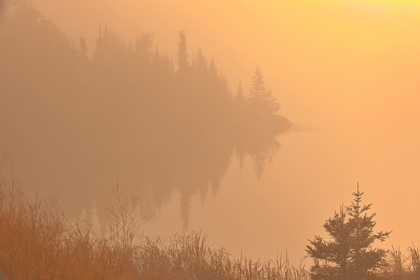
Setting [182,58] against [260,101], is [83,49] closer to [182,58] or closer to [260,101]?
[182,58]

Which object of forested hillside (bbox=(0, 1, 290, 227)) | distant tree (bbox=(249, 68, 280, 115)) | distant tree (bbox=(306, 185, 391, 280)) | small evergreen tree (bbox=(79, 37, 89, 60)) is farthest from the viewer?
distant tree (bbox=(249, 68, 280, 115))

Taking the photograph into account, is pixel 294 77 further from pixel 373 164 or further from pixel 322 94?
pixel 373 164

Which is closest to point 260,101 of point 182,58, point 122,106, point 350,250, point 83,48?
point 182,58

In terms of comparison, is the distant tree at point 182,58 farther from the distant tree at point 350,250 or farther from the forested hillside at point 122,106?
the distant tree at point 350,250

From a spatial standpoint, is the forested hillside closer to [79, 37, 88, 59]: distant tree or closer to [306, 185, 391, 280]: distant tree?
[79, 37, 88, 59]: distant tree

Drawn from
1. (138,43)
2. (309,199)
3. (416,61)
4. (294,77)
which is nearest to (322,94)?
(294,77)

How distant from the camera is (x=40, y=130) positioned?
50656 mm

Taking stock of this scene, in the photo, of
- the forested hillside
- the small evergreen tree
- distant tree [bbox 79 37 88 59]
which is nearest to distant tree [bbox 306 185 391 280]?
the forested hillside

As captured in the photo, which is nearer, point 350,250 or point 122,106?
point 350,250

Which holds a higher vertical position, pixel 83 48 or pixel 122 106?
pixel 83 48

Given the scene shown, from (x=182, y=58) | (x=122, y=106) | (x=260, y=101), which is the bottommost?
(x=122, y=106)

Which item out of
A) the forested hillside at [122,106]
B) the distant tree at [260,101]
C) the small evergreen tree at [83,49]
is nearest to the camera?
the forested hillside at [122,106]

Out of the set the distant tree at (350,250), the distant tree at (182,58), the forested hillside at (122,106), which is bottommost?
the distant tree at (350,250)

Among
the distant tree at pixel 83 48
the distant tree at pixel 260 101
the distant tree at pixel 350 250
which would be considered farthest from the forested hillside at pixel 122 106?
the distant tree at pixel 350 250
